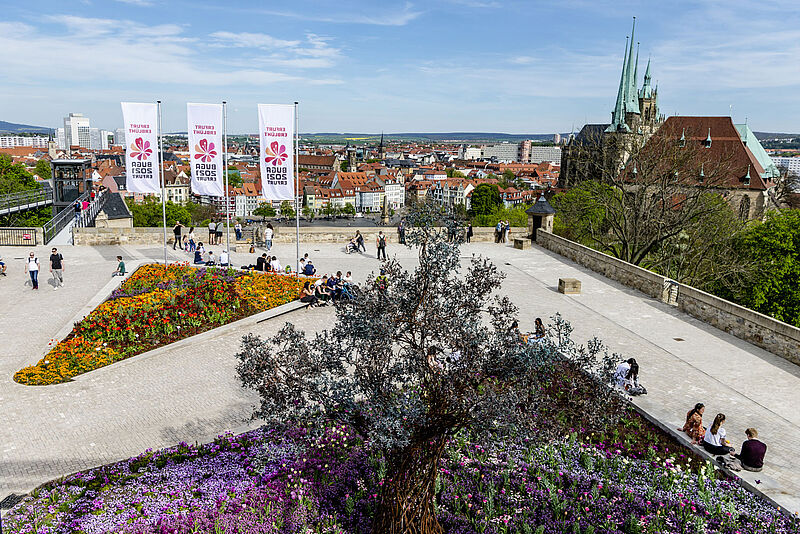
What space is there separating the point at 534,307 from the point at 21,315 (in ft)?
47.6

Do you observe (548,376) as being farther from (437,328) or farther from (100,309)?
(100,309)

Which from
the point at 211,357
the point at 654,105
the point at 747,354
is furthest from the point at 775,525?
the point at 654,105

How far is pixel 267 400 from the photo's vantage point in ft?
21.0

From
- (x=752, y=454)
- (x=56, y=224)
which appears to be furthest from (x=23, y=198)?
(x=752, y=454)

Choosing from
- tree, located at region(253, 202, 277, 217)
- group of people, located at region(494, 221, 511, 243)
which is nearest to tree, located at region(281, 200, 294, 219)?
tree, located at region(253, 202, 277, 217)

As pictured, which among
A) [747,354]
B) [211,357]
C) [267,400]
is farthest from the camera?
[747,354]

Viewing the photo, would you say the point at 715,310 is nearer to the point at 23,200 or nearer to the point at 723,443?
the point at 723,443

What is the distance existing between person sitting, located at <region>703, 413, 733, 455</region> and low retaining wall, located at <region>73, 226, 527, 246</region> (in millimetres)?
21543

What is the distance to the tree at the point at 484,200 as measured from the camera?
9669 cm

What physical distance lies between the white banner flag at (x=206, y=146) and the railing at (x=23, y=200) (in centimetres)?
2240

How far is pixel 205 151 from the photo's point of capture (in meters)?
21.4

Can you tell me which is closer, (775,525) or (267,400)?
(267,400)

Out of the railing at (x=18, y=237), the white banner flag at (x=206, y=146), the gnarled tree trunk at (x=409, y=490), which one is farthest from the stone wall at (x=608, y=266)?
the railing at (x=18, y=237)

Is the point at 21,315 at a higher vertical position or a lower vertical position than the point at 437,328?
lower
